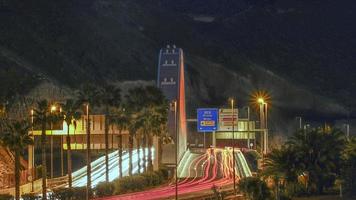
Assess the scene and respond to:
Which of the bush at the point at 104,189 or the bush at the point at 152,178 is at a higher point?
the bush at the point at 152,178

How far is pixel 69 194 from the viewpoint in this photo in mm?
95875

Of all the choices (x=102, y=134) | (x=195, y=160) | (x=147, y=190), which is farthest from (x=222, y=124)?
(x=147, y=190)

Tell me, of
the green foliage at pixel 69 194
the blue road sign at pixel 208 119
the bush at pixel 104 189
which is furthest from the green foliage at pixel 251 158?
the green foliage at pixel 69 194

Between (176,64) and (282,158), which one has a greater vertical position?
(176,64)

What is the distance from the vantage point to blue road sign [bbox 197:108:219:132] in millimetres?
149875

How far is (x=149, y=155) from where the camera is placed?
127188 mm

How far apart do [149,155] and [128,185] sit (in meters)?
19.2

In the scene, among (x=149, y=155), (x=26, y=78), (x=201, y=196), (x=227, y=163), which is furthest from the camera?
(x=26, y=78)

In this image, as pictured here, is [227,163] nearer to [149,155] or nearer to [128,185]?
[149,155]

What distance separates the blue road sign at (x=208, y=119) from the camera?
149875 millimetres

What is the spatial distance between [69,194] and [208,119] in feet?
184

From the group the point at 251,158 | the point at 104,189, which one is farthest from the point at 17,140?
the point at 251,158

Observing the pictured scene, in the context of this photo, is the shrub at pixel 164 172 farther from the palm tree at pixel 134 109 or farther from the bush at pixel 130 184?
the bush at pixel 130 184

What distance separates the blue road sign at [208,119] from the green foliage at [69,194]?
52.6 metres
